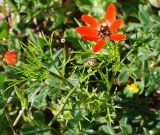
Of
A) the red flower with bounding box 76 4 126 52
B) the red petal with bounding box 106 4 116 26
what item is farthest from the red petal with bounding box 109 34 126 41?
the red petal with bounding box 106 4 116 26

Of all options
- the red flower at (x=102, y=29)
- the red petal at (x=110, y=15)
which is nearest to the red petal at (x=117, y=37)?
the red flower at (x=102, y=29)

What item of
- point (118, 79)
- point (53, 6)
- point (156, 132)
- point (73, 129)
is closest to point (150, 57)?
point (118, 79)

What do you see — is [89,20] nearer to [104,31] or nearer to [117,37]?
[104,31]

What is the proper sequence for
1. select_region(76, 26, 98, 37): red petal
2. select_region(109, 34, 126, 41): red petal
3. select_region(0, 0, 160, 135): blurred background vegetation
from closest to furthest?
select_region(109, 34, 126, 41): red petal → select_region(76, 26, 98, 37): red petal → select_region(0, 0, 160, 135): blurred background vegetation

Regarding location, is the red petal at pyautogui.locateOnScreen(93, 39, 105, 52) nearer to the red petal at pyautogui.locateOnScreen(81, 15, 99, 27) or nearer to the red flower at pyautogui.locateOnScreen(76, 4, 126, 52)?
the red flower at pyautogui.locateOnScreen(76, 4, 126, 52)

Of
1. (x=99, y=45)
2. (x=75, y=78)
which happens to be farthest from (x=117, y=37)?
(x=75, y=78)

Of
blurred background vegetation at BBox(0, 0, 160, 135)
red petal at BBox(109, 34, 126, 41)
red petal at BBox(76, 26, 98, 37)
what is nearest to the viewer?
red petal at BBox(109, 34, 126, 41)
